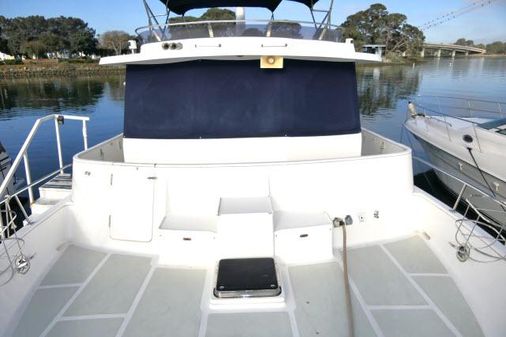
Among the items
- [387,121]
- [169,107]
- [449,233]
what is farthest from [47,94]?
[449,233]

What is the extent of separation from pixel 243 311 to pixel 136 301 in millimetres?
947

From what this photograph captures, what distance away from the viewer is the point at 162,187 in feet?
12.2

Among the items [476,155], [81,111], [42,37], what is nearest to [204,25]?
[476,155]

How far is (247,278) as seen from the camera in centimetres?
298

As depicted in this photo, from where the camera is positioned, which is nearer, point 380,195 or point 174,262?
point 174,262

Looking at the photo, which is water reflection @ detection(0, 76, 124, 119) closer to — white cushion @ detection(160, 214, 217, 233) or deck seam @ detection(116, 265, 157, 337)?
white cushion @ detection(160, 214, 217, 233)

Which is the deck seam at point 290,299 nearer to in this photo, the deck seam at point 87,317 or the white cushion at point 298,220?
the white cushion at point 298,220

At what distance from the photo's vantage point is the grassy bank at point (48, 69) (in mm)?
54750

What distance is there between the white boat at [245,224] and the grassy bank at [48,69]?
57.8 m

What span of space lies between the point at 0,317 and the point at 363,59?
4.44 meters

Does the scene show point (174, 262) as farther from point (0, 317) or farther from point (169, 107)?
point (169, 107)

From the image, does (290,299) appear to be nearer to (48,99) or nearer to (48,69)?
(48,99)

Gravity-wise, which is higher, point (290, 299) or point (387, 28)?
point (387, 28)

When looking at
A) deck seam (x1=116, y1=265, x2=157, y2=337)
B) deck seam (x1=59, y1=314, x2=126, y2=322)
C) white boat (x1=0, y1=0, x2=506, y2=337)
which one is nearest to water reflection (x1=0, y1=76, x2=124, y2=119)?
white boat (x1=0, y1=0, x2=506, y2=337)
